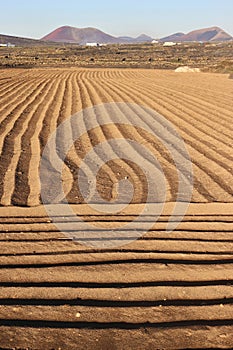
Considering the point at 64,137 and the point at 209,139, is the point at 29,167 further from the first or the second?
the point at 209,139

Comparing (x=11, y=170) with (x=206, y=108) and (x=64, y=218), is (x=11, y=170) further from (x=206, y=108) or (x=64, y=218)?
(x=206, y=108)

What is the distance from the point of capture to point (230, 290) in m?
3.37

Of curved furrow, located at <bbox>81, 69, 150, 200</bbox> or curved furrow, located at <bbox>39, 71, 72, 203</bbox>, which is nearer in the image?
curved furrow, located at <bbox>39, 71, 72, 203</bbox>

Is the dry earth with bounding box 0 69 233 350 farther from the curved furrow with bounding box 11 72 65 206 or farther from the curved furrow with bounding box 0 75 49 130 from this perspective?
the curved furrow with bounding box 0 75 49 130

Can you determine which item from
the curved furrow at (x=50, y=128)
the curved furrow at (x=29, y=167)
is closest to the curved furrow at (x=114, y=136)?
the curved furrow at (x=50, y=128)

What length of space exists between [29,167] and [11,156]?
67cm

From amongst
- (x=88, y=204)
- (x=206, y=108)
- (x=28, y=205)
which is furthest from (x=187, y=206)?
(x=206, y=108)

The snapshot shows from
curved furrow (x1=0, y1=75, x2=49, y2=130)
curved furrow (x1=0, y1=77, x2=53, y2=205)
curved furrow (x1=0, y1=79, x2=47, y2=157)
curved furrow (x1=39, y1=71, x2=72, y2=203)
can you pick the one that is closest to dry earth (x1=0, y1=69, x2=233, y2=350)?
curved furrow (x1=0, y1=77, x2=53, y2=205)

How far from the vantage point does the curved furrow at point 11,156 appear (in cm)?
545

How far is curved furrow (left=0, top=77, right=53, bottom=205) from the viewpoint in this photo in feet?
17.9

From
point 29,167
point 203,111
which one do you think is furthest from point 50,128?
point 203,111

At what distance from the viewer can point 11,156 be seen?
6.89 meters

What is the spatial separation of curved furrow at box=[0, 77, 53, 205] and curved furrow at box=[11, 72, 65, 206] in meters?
0.06

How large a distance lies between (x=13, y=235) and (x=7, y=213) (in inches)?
24.3
